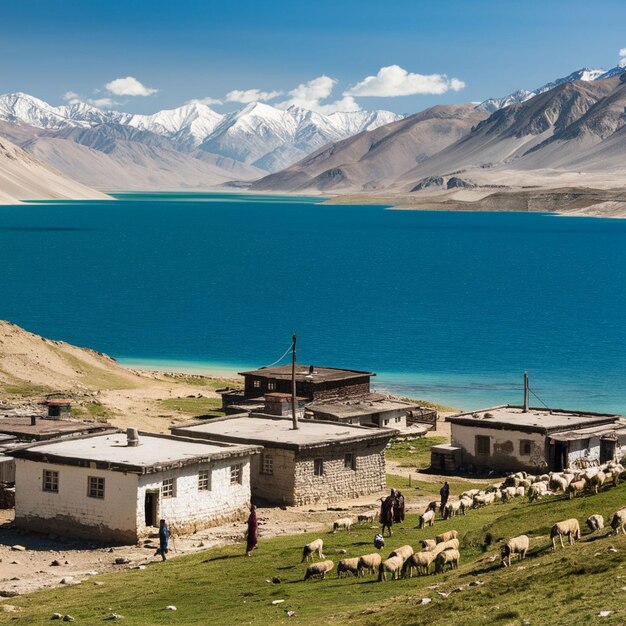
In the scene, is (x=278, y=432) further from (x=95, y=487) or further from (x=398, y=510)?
(x=95, y=487)

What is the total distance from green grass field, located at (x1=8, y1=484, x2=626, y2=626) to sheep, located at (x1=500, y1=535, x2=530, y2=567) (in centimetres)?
23

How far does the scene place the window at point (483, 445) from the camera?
5569cm

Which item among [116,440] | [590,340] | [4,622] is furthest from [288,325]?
[4,622]

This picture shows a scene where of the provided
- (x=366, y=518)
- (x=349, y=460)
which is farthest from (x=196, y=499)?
(x=349, y=460)

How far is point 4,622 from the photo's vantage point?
93.7 ft

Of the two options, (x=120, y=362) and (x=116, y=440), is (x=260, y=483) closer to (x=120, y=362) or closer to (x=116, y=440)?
(x=116, y=440)

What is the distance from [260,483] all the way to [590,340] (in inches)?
2864

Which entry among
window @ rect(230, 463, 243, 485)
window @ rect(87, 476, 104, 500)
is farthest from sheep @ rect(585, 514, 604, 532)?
window @ rect(87, 476, 104, 500)

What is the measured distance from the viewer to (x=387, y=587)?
94.8 feet

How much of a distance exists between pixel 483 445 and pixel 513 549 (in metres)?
27.2

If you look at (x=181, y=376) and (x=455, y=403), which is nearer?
(x=455, y=403)

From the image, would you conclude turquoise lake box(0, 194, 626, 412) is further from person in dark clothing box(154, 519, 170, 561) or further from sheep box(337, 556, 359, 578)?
sheep box(337, 556, 359, 578)

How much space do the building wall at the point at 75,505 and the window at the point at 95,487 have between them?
12 centimetres

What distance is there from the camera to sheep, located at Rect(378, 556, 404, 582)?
2983 cm
